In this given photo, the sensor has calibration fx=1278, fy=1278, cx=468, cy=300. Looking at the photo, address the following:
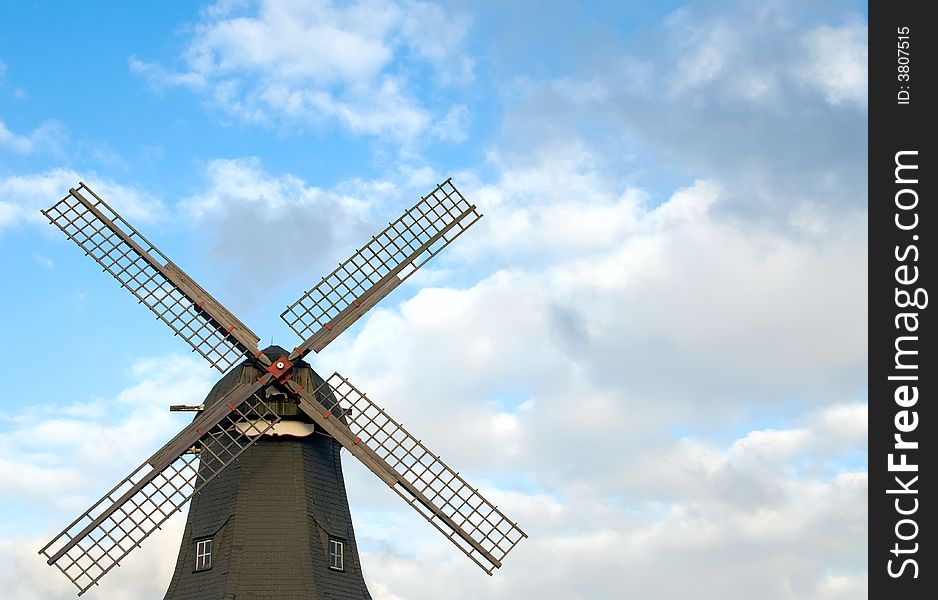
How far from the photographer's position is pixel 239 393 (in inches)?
975

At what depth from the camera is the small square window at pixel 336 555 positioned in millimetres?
25156

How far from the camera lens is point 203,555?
82.1ft

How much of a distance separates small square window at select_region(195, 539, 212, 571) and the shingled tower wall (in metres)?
0.09

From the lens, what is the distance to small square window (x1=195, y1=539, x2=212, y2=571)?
24844mm

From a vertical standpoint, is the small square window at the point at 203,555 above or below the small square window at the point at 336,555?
below
